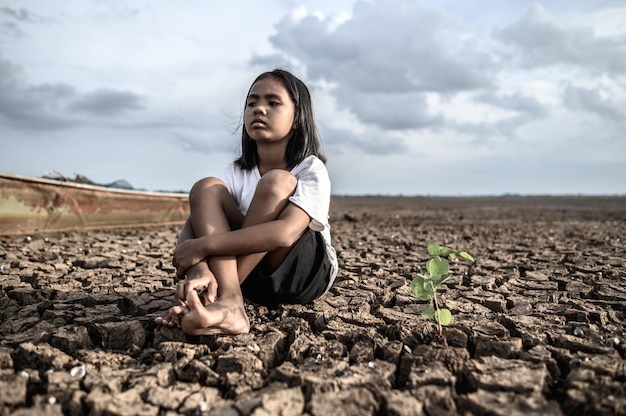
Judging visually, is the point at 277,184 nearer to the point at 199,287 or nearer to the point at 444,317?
the point at 199,287

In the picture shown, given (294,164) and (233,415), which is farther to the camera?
(294,164)

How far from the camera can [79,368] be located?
4.36 feet

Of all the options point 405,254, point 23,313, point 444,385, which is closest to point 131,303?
point 23,313

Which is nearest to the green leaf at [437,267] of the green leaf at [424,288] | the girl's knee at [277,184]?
the green leaf at [424,288]

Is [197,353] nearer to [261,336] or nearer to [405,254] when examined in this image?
[261,336]

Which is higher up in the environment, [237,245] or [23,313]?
[237,245]

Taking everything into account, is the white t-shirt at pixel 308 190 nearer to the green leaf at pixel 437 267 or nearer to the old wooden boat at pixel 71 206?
the green leaf at pixel 437 267

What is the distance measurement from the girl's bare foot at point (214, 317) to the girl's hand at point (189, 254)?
0.44 feet

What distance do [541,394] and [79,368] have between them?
1.30 m

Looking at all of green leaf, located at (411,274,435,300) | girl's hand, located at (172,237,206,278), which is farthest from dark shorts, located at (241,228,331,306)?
green leaf, located at (411,274,435,300)

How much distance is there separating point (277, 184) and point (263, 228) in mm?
171

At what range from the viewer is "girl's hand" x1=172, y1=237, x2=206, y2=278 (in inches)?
63.4

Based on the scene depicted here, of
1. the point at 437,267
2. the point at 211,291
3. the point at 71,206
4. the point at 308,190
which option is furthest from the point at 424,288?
the point at 71,206

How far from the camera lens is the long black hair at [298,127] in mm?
1991
